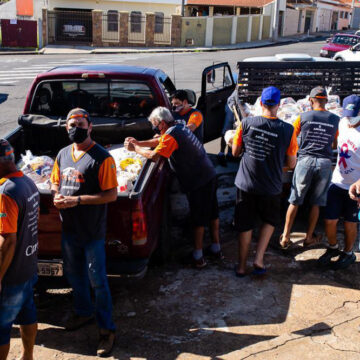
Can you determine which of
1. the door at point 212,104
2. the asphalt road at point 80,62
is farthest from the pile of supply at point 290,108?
the asphalt road at point 80,62

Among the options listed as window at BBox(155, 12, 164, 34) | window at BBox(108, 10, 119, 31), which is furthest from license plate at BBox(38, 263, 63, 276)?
window at BBox(155, 12, 164, 34)

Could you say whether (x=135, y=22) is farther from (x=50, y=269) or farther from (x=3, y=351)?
(x=3, y=351)

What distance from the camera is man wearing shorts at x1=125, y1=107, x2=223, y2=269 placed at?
5164 millimetres

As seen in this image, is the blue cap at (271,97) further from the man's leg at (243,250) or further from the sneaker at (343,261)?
the sneaker at (343,261)

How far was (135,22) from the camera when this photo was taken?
35969 mm

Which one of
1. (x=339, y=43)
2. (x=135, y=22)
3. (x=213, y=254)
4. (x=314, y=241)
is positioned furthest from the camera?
(x=135, y=22)

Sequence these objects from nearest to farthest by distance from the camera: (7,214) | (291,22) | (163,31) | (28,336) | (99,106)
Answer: (7,214)
(28,336)
(99,106)
(163,31)
(291,22)

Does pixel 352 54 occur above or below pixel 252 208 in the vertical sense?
above

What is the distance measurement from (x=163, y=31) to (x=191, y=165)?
33.2 metres

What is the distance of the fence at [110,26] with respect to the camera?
35.4 meters

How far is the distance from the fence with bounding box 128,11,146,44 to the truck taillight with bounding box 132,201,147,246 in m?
33.3

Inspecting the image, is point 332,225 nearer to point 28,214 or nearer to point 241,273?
point 241,273

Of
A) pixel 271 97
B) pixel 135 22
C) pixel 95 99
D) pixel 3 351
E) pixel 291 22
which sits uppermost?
pixel 291 22

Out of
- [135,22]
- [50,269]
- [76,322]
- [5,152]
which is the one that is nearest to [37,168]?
[50,269]
